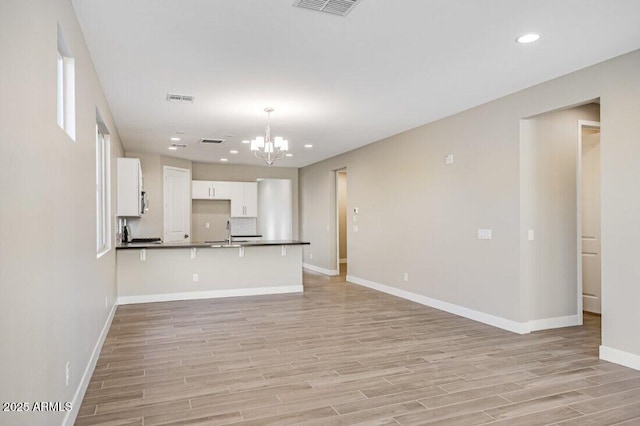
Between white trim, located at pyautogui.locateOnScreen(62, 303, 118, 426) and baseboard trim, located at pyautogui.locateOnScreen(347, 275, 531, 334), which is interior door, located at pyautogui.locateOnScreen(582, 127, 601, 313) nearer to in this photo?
baseboard trim, located at pyautogui.locateOnScreen(347, 275, 531, 334)

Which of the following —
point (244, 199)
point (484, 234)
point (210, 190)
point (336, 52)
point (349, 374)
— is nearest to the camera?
point (349, 374)

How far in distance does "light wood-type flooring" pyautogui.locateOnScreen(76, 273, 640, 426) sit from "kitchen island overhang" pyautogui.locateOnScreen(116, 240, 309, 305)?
1.01 metres

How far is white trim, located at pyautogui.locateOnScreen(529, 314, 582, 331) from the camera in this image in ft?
16.3

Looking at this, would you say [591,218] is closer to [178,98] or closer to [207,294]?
[178,98]

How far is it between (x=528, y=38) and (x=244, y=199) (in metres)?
8.28

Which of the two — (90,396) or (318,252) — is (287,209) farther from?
(90,396)

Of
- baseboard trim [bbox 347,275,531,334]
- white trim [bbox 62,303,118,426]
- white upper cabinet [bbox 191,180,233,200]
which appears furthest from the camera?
white upper cabinet [bbox 191,180,233,200]

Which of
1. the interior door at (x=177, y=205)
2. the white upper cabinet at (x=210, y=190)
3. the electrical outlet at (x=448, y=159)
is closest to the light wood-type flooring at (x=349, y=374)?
the electrical outlet at (x=448, y=159)

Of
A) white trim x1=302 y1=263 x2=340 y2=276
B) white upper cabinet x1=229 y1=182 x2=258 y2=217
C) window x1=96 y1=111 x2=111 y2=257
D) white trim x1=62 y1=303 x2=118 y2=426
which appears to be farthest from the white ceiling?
white upper cabinet x1=229 y1=182 x2=258 y2=217

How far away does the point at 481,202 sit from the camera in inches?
212

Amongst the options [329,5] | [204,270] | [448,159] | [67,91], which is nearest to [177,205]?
[204,270]

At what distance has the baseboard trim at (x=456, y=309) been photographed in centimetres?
488

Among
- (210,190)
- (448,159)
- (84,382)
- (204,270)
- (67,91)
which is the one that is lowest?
(84,382)

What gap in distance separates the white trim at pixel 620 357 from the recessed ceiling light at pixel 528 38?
2.85 metres
